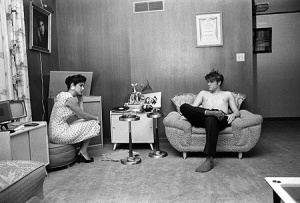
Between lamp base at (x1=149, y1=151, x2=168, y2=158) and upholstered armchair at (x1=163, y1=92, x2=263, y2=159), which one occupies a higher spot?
upholstered armchair at (x1=163, y1=92, x2=263, y2=159)

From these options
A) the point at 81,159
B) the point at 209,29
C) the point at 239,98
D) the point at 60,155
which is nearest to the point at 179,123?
the point at 239,98

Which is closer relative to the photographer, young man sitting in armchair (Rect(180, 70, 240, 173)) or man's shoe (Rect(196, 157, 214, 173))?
man's shoe (Rect(196, 157, 214, 173))

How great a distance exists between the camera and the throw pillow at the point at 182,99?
141 inches

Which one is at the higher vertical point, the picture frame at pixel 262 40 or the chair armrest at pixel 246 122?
the picture frame at pixel 262 40

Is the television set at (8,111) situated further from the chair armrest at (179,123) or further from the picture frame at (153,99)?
the picture frame at (153,99)

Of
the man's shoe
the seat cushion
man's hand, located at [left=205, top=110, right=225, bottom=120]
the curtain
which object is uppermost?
the curtain

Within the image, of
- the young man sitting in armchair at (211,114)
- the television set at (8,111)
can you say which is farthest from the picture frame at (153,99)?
the television set at (8,111)

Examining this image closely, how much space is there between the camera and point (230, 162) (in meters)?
2.88

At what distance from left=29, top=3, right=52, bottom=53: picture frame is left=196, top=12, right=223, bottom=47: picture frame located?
86.7 inches

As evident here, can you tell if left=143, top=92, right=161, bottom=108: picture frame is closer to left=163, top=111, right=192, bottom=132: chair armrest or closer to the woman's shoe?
left=163, top=111, right=192, bottom=132: chair armrest

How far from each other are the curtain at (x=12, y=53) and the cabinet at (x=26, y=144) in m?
0.47

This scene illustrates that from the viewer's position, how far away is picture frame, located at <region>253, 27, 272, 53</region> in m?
5.26

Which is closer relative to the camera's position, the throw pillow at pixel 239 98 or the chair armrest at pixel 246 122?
the chair armrest at pixel 246 122

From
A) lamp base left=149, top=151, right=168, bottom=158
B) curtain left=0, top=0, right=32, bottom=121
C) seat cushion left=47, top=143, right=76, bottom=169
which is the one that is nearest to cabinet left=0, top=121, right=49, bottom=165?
seat cushion left=47, top=143, right=76, bottom=169
